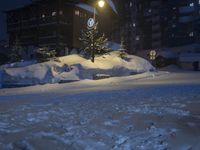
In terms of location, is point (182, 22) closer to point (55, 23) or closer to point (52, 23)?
point (52, 23)

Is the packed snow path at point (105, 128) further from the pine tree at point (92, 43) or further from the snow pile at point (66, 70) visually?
the pine tree at point (92, 43)

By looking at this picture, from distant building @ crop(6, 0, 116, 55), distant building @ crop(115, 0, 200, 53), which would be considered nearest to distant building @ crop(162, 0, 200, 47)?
distant building @ crop(115, 0, 200, 53)

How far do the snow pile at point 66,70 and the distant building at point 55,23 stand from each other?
26.9 feet

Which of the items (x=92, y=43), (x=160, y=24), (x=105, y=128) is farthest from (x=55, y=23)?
(x=160, y=24)

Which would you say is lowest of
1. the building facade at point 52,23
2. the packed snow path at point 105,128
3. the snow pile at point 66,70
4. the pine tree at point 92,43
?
the packed snow path at point 105,128

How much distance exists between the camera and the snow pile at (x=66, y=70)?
27.8 m

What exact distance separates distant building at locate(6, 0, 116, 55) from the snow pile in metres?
8.19

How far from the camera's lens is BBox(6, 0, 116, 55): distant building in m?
41.9

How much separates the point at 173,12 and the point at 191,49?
11.8 meters

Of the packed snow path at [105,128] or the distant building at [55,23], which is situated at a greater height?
the distant building at [55,23]

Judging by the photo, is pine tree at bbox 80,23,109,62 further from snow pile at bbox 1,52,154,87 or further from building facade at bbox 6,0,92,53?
building facade at bbox 6,0,92,53

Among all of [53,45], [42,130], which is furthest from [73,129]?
[53,45]

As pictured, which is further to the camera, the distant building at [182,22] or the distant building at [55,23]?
the distant building at [182,22]

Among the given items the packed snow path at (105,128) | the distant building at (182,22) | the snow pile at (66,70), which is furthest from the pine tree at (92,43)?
the distant building at (182,22)
